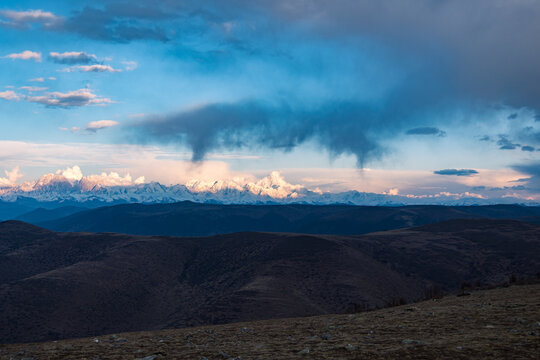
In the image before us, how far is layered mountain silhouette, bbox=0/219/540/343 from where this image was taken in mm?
71188

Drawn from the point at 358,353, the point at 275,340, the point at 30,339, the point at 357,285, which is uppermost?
the point at 358,353

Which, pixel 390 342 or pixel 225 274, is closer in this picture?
pixel 390 342

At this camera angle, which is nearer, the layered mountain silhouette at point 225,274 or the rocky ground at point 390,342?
the rocky ground at point 390,342

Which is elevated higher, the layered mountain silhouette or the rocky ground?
the rocky ground

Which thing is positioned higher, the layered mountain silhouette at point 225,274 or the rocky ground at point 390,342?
the rocky ground at point 390,342

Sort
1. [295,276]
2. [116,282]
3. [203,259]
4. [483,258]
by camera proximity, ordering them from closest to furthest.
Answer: [295,276] → [116,282] → [483,258] → [203,259]

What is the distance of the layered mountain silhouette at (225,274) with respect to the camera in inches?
2803

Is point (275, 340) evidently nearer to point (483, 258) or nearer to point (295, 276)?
point (295, 276)

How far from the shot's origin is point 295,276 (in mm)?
86062

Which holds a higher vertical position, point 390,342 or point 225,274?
point 390,342

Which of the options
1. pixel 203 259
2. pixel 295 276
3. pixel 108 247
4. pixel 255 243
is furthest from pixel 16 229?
Answer: pixel 295 276

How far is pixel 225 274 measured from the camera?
332ft

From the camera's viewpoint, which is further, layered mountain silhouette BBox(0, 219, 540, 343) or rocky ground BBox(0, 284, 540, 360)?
layered mountain silhouette BBox(0, 219, 540, 343)

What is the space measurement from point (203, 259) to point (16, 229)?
279 feet
